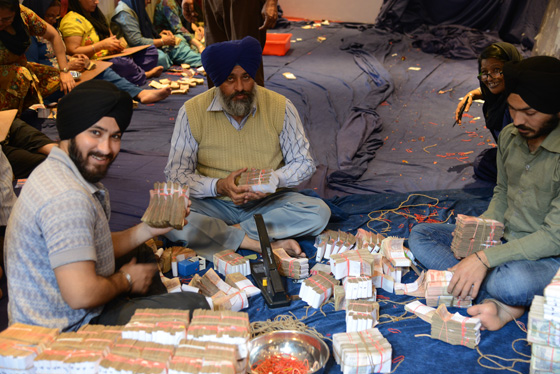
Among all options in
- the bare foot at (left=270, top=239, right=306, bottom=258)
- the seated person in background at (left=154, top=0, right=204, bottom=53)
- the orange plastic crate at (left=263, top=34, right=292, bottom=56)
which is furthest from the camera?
the orange plastic crate at (left=263, top=34, right=292, bottom=56)

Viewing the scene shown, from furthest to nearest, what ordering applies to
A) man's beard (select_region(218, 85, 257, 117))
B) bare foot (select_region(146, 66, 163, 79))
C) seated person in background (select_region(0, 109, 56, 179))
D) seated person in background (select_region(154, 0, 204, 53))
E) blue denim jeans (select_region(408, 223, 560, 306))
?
seated person in background (select_region(154, 0, 204, 53)), bare foot (select_region(146, 66, 163, 79)), seated person in background (select_region(0, 109, 56, 179)), man's beard (select_region(218, 85, 257, 117)), blue denim jeans (select_region(408, 223, 560, 306))

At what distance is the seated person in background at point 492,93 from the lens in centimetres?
409

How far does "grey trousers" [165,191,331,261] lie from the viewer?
3523 millimetres

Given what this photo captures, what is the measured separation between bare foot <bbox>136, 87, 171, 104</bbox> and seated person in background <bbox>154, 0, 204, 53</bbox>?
2525mm

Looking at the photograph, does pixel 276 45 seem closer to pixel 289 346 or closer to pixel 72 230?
pixel 289 346

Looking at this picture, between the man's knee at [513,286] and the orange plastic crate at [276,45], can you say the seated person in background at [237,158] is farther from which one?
the orange plastic crate at [276,45]

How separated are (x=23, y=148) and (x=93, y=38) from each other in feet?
10.1

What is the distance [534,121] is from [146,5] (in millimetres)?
7421

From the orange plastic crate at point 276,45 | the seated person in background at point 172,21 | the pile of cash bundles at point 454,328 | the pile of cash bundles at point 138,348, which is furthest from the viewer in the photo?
the orange plastic crate at point 276,45

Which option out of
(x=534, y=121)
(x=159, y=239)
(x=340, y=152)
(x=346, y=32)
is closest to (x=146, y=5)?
(x=346, y=32)

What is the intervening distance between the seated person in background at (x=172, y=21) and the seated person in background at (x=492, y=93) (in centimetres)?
576

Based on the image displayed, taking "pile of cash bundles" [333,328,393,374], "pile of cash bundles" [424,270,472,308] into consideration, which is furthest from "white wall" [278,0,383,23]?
"pile of cash bundles" [333,328,393,374]

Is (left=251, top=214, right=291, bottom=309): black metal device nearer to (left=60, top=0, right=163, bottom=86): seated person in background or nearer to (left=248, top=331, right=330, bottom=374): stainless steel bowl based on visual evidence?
(left=248, top=331, right=330, bottom=374): stainless steel bowl

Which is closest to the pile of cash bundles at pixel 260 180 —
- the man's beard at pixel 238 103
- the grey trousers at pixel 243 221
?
the grey trousers at pixel 243 221
